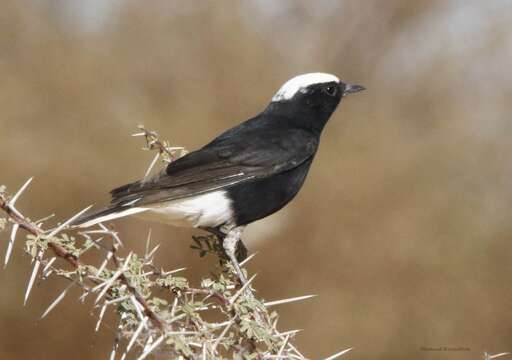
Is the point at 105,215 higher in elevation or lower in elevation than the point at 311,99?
lower

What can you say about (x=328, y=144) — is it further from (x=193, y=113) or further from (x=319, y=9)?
(x=319, y=9)

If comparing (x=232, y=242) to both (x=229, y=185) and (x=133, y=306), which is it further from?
(x=133, y=306)

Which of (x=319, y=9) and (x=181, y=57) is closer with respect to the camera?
(x=181, y=57)

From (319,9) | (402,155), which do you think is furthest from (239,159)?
(319,9)

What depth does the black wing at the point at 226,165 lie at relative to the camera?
4.41 meters

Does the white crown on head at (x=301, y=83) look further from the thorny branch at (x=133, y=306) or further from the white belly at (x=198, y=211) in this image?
the thorny branch at (x=133, y=306)

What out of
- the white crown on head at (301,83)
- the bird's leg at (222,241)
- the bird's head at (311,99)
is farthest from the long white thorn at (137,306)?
the white crown on head at (301,83)

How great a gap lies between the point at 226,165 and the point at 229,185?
154mm

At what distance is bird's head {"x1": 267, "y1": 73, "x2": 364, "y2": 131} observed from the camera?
5672mm

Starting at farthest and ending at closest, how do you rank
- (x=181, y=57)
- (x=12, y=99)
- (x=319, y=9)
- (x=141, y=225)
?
(x=319, y=9) < (x=181, y=57) < (x=12, y=99) < (x=141, y=225)

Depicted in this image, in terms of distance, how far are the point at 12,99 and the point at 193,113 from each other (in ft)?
7.56

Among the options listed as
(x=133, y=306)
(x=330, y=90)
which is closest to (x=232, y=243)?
(x=330, y=90)

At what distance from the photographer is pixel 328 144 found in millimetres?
11016

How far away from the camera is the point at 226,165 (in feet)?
15.9
